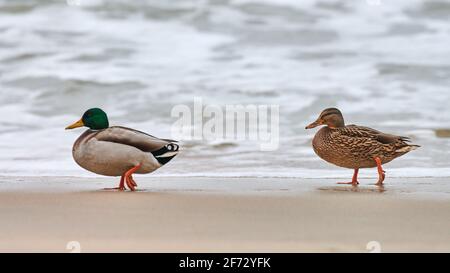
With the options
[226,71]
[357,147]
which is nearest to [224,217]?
[357,147]

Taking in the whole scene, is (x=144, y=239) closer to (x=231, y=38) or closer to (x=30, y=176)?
(x=30, y=176)

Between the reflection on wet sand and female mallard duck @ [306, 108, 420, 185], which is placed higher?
female mallard duck @ [306, 108, 420, 185]

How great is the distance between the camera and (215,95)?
34.1 feet

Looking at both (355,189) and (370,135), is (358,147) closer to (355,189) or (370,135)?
(370,135)

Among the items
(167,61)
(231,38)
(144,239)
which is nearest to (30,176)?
(144,239)

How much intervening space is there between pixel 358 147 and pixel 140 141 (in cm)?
159

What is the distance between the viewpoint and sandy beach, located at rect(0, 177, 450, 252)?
4316mm

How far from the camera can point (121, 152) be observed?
5797mm

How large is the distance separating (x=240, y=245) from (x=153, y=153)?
5.84ft

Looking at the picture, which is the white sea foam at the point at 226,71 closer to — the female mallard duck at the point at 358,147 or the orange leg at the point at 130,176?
the female mallard duck at the point at 358,147

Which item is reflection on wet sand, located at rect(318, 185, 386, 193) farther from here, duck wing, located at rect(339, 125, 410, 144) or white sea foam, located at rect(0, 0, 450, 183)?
white sea foam, located at rect(0, 0, 450, 183)

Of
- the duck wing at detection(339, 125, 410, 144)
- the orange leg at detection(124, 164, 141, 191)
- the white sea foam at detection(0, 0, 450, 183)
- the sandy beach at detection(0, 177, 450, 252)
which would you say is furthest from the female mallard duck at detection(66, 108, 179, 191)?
the duck wing at detection(339, 125, 410, 144)

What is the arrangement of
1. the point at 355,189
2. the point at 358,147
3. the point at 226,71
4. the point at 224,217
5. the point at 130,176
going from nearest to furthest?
1. the point at 224,217
2. the point at 130,176
3. the point at 355,189
4. the point at 358,147
5. the point at 226,71

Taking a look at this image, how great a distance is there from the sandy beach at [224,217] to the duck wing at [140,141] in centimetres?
27
